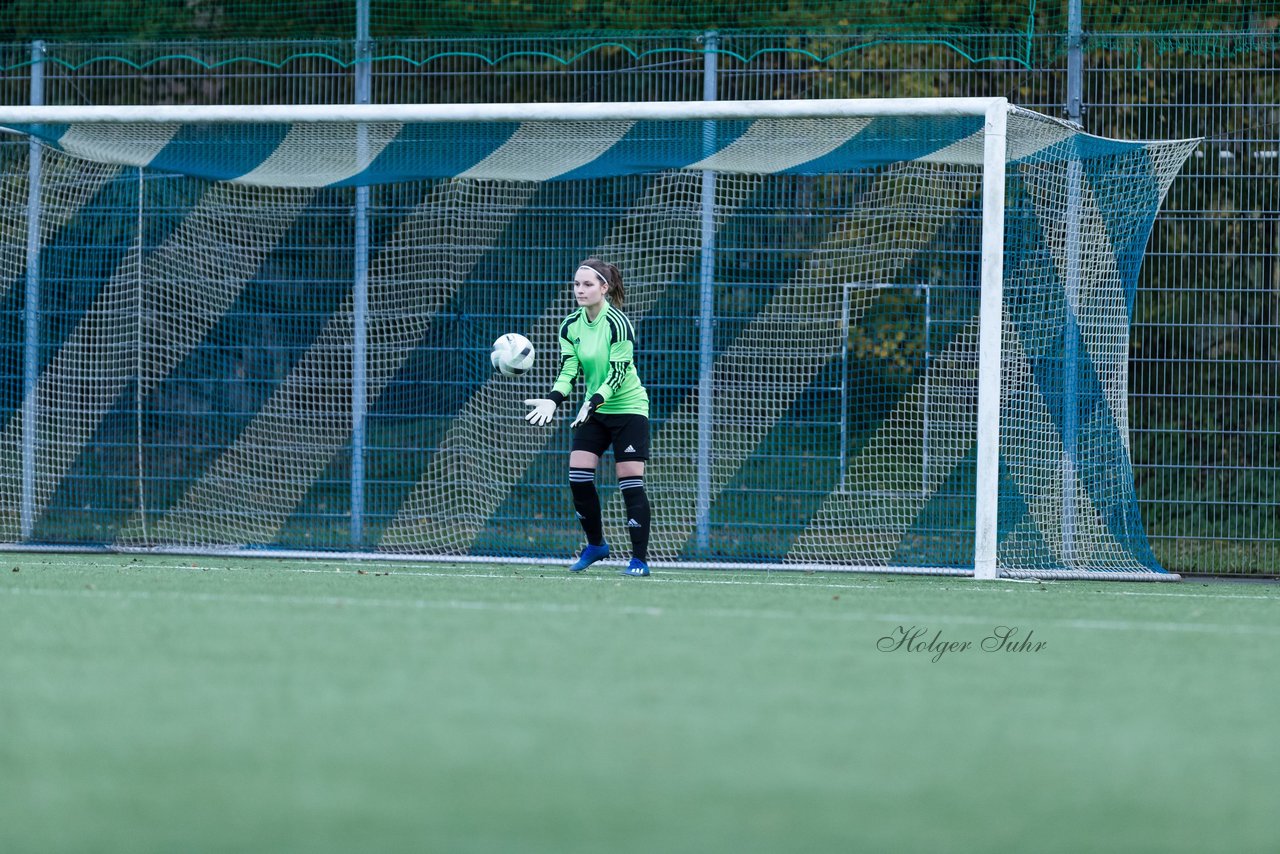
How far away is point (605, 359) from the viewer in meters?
8.20

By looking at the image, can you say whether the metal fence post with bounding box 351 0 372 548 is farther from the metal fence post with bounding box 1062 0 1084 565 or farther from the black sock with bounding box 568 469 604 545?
the metal fence post with bounding box 1062 0 1084 565

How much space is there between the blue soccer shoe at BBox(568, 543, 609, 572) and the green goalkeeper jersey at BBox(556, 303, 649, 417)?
647 mm

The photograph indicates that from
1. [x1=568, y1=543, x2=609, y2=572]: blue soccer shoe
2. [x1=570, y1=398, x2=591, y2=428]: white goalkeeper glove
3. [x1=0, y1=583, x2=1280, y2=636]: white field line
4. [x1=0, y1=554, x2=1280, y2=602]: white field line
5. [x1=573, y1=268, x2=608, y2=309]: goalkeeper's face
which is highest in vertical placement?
[x1=573, y1=268, x2=608, y2=309]: goalkeeper's face

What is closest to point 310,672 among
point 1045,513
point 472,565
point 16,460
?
point 472,565

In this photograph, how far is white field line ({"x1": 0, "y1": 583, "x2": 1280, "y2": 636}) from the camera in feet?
19.2

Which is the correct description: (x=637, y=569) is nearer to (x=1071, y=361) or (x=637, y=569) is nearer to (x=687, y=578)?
(x=687, y=578)

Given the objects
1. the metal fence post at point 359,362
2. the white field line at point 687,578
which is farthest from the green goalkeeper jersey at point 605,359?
the metal fence post at point 359,362

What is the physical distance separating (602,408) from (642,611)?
7.60 feet

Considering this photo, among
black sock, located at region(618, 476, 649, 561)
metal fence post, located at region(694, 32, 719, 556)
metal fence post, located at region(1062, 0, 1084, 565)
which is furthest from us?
metal fence post, located at region(694, 32, 719, 556)

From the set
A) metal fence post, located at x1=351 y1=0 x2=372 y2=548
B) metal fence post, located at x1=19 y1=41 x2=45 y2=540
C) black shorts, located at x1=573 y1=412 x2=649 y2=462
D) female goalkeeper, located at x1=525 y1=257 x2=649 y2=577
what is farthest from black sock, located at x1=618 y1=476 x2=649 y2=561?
metal fence post, located at x1=19 y1=41 x2=45 y2=540

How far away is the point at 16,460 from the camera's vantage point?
9.96m

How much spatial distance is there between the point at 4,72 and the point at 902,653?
7909 mm

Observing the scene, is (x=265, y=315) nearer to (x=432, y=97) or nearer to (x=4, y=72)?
(x=432, y=97)

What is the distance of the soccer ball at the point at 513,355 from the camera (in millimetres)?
8188
